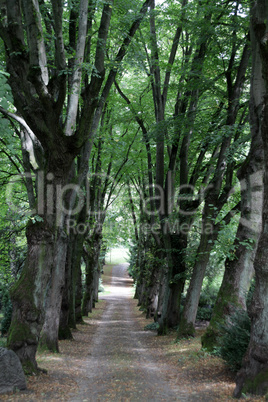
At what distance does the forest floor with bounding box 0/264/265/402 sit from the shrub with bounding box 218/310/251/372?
40 cm

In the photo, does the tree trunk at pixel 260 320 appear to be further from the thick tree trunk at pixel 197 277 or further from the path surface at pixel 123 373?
the thick tree trunk at pixel 197 277


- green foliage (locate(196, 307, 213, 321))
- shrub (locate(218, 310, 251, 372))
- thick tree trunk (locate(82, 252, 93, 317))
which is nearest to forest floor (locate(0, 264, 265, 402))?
shrub (locate(218, 310, 251, 372))

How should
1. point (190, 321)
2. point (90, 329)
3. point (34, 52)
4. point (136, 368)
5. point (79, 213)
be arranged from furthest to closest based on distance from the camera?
point (90, 329) < point (79, 213) < point (190, 321) < point (136, 368) < point (34, 52)

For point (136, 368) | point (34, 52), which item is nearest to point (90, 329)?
point (136, 368)

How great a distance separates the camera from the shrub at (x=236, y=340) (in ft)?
23.3

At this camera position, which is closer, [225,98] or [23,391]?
[23,391]

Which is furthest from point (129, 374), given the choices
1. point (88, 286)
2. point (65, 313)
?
point (88, 286)

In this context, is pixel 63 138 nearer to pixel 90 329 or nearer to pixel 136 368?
pixel 136 368

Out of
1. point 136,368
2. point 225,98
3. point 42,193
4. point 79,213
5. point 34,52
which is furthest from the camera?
point 79,213

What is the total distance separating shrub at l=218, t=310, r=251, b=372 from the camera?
23.3ft

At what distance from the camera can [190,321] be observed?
1348cm

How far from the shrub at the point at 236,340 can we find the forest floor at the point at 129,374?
401 millimetres

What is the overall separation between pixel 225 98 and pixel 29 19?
24.6ft

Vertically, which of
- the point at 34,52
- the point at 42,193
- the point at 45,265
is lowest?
the point at 45,265
